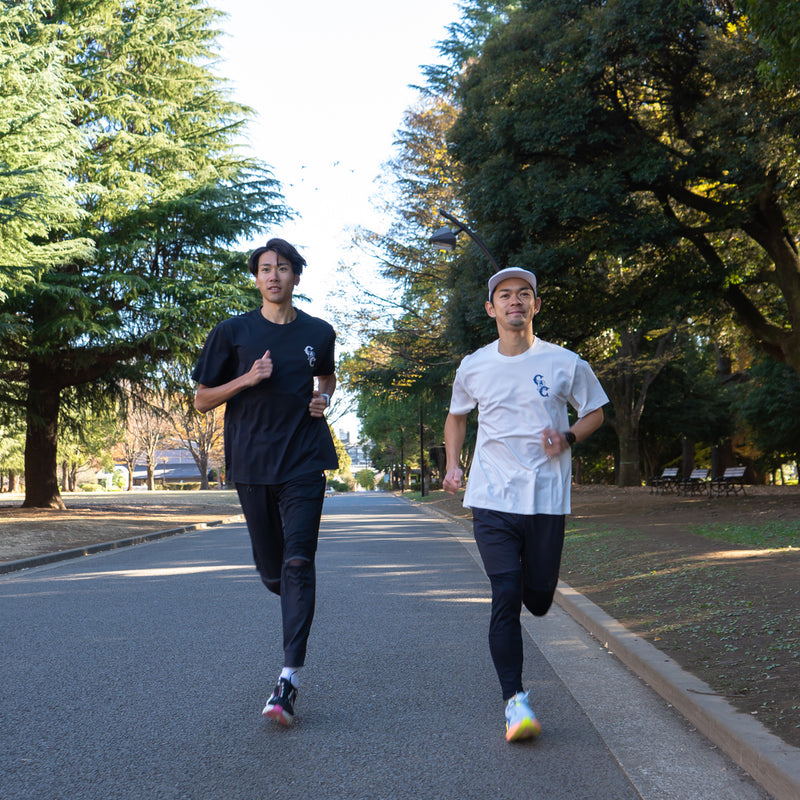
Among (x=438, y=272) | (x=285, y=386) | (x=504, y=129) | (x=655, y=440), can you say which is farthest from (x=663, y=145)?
(x=655, y=440)

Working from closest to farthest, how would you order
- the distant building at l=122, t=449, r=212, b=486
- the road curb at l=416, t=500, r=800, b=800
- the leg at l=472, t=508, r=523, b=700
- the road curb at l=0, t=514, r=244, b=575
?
the road curb at l=416, t=500, r=800, b=800
the leg at l=472, t=508, r=523, b=700
the road curb at l=0, t=514, r=244, b=575
the distant building at l=122, t=449, r=212, b=486

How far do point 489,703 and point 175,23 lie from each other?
2460 centimetres

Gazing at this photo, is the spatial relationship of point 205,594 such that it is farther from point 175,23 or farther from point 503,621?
point 175,23

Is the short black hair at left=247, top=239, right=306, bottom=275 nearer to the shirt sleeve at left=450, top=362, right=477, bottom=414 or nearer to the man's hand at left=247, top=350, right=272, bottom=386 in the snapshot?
the man's hand at left=247, top=350, right=272, bottom=386

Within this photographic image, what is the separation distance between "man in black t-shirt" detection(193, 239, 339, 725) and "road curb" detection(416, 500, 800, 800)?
1.89 meters

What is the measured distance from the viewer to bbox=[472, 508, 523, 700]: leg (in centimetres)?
397

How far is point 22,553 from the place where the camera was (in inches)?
514

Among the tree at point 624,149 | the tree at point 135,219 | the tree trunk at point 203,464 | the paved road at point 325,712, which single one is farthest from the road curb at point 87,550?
the tree trunk at point 203,464

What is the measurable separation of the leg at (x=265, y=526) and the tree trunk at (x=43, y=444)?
21.3 metres

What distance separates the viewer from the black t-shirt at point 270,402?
172 inches

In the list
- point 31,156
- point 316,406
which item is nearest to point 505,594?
point 316,406

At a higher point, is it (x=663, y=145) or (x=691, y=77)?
(x=691, y=77)

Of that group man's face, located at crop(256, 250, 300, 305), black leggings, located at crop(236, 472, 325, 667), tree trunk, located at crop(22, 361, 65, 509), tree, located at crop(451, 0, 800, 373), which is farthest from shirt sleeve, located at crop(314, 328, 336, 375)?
tree trunk, located at crop(22, 361, 65, 509)

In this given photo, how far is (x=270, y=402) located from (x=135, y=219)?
761 inches
